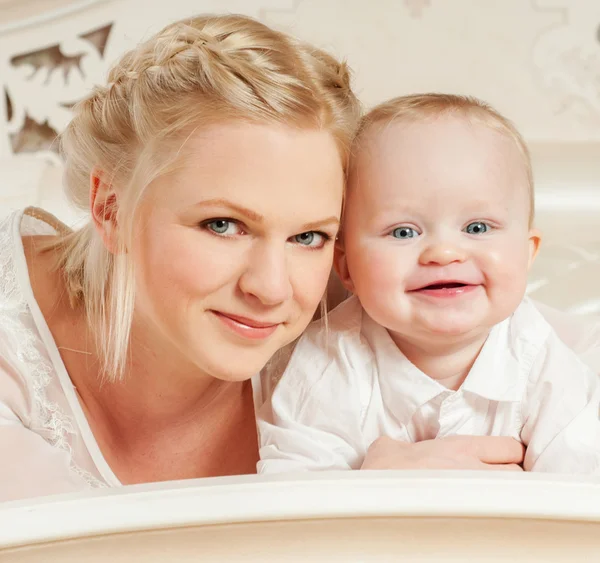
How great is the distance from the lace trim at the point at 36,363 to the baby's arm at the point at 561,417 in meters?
0.66

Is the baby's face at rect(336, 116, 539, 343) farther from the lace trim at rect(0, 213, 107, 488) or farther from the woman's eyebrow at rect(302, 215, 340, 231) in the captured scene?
the lace trim at rect(0, 213, 107, 488)

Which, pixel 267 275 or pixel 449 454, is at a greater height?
pixel 267 275

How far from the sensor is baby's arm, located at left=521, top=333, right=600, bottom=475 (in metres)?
1.24

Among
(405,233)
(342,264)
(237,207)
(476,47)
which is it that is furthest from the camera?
(476,47)

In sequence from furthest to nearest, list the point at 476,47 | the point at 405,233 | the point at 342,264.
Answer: the point at 476,47, the point at 342,264, the point at 405,233

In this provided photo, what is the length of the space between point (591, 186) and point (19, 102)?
1522 millimetres

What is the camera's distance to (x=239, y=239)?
1187mm

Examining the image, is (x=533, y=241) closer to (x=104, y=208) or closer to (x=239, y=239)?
(x=239, y=239)

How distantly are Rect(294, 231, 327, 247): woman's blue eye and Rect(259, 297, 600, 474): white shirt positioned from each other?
0.64ft

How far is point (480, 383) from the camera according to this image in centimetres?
130

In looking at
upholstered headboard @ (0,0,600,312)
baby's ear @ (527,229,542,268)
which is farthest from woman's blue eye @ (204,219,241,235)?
upholstered headboard @ (0,0,600,312)

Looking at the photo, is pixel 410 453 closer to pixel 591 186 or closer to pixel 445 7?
pixel 591 186

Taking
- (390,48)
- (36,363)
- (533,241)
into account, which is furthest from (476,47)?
(36,363)

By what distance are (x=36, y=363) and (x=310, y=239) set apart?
52cm
